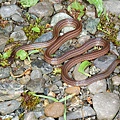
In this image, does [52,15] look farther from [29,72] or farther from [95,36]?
[29,72]

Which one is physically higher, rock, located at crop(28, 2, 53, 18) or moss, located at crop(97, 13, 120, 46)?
rock, located at crop(28, 2, 53, 18)

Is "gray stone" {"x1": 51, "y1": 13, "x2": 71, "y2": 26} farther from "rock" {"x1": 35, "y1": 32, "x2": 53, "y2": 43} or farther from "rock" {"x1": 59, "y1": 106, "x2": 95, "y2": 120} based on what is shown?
"rock" {"x1": 59, "y1": 106, "x2": 95, "y2": 120}

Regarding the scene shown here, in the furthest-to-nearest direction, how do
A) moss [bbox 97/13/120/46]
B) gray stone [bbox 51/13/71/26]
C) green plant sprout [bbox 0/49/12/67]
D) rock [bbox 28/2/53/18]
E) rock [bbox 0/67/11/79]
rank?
rock [bbox 28/2/53/18] < gray stone [bbox 51/13/71/26] < moss [bbox 97/13/120/46] < green plant sprout [bbox 0/49/12/67] < rock [bbox 0/67/11/79]

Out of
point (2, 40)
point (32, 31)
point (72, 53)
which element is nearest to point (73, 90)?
point (72, 53)

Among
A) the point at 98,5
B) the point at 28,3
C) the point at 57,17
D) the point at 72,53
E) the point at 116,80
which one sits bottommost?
the point at 116,80

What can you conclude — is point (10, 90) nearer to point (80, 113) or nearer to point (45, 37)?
point (80, 113)

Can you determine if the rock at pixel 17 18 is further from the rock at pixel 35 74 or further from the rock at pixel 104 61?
the rock at pixel 104 61

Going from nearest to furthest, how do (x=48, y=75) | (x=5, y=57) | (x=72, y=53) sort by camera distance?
(x=48, y=75)
(x=72, y=53)
(x=5, y=57)

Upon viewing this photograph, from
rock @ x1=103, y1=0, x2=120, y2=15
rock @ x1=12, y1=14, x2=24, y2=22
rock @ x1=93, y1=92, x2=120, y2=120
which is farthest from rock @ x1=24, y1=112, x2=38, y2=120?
rock @ x1=103, y1=0, x2=120, y2=15

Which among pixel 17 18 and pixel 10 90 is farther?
pixel 17 18
